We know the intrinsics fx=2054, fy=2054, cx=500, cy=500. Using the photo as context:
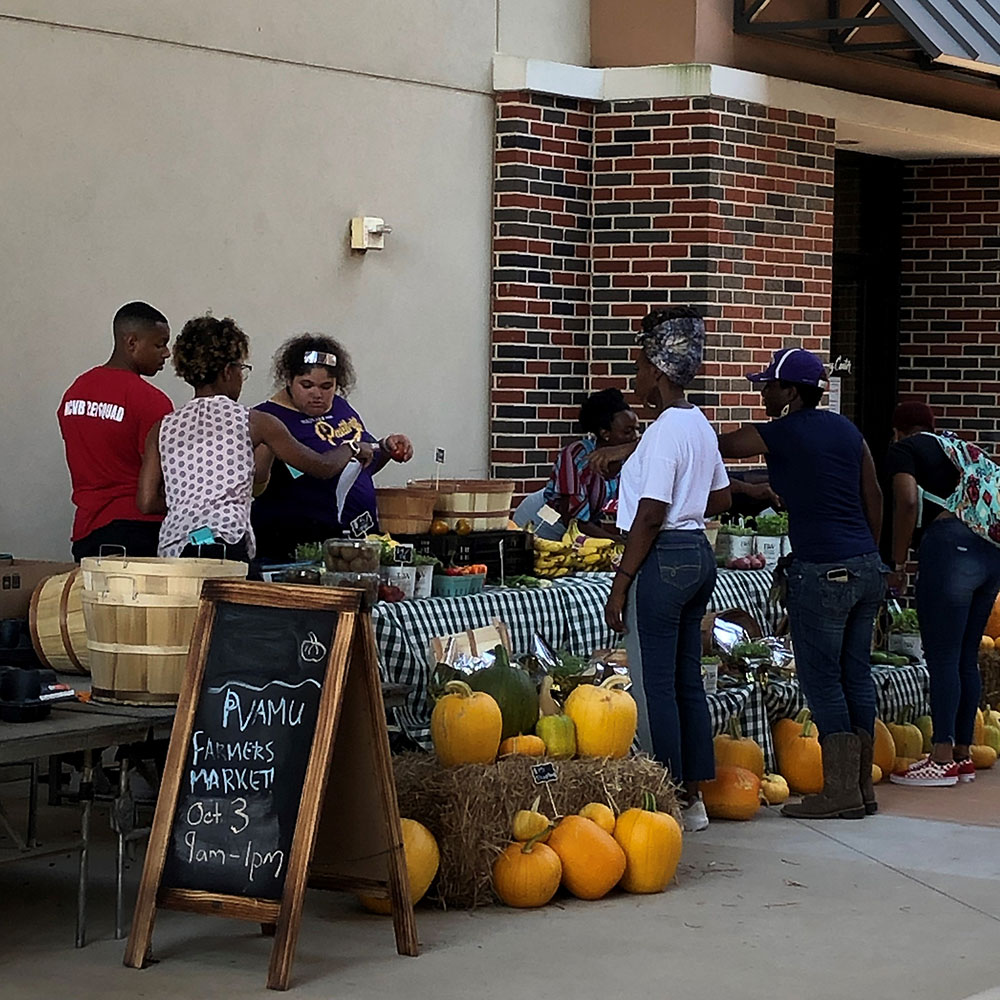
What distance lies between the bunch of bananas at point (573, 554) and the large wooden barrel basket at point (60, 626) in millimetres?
2780

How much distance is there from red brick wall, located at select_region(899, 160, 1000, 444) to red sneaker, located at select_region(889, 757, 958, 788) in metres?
5.55

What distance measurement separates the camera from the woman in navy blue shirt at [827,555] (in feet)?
26.7

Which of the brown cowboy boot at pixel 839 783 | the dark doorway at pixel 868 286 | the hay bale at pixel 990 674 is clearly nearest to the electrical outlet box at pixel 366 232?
the brown cowboy boot at pixel 839 783

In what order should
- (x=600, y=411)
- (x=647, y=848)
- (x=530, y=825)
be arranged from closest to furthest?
(x=530, y=825), (x=647, y=848), (x=600, y=411)

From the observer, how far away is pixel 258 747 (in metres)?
5.91

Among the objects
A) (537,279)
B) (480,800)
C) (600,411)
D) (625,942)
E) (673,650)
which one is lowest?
(625,942)

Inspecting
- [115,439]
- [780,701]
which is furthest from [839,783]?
[115,439]

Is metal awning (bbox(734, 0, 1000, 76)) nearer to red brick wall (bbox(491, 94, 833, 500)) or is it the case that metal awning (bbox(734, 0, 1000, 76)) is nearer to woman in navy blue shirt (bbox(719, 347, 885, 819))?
red brick wall (bbox(491, 94, 833, 500))

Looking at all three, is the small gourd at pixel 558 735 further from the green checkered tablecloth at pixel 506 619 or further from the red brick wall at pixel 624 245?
the red brick wall at pixel 624 245

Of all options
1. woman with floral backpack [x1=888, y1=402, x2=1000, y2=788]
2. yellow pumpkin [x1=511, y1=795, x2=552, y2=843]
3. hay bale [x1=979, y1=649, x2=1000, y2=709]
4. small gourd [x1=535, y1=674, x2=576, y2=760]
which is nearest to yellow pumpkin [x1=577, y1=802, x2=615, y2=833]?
yellow pumpkin [x1=511, y1=795, x2=552, y2=843]

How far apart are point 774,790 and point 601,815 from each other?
173cm

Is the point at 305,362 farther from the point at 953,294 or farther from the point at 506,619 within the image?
the point at 953,294

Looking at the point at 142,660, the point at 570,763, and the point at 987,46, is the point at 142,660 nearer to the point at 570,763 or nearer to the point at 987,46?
the point at 570,763

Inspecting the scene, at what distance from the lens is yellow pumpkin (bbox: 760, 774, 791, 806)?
28.1 feet
